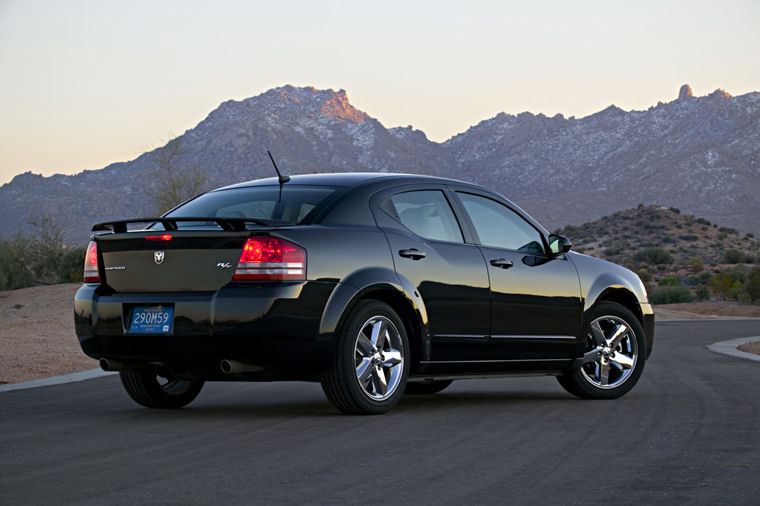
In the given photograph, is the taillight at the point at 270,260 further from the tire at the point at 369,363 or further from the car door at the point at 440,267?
A: the car door at the point at 440,267

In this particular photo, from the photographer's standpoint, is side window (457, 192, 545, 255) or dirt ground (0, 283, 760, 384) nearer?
side window (457, 192, 545, 255)

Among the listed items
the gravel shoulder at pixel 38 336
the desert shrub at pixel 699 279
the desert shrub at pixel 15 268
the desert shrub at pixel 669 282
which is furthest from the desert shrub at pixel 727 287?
the desert shrub at pixel 15 268

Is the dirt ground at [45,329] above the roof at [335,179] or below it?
below

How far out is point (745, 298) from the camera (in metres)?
49.9

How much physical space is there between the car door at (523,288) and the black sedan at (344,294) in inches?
0.6

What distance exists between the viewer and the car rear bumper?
802 centimetres

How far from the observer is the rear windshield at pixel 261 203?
8883 mm

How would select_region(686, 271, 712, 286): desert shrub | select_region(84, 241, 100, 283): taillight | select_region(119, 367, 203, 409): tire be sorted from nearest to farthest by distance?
select_region(84, 241, 100, 283): taillight < select_region(119, 367, 203, 409): tire < select_region(686, 271, 712, 286): desert shrub

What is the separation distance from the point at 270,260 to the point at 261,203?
1.17 meters

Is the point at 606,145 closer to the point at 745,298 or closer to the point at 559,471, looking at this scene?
the point at 745,298

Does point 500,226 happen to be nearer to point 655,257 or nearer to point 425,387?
point 425,387

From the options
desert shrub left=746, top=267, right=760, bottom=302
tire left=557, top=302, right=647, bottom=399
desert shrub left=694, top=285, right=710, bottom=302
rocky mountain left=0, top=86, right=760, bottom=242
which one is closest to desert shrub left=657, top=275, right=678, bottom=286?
desert shrub left=694, top=285, right=710, bottom=302

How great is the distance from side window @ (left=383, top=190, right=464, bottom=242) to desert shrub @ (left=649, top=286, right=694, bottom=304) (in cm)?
4632

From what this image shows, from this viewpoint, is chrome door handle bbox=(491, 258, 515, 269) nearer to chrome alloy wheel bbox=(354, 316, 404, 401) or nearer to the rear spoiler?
chrome alloy wheel bbox=(354, 316, 404, 401)
